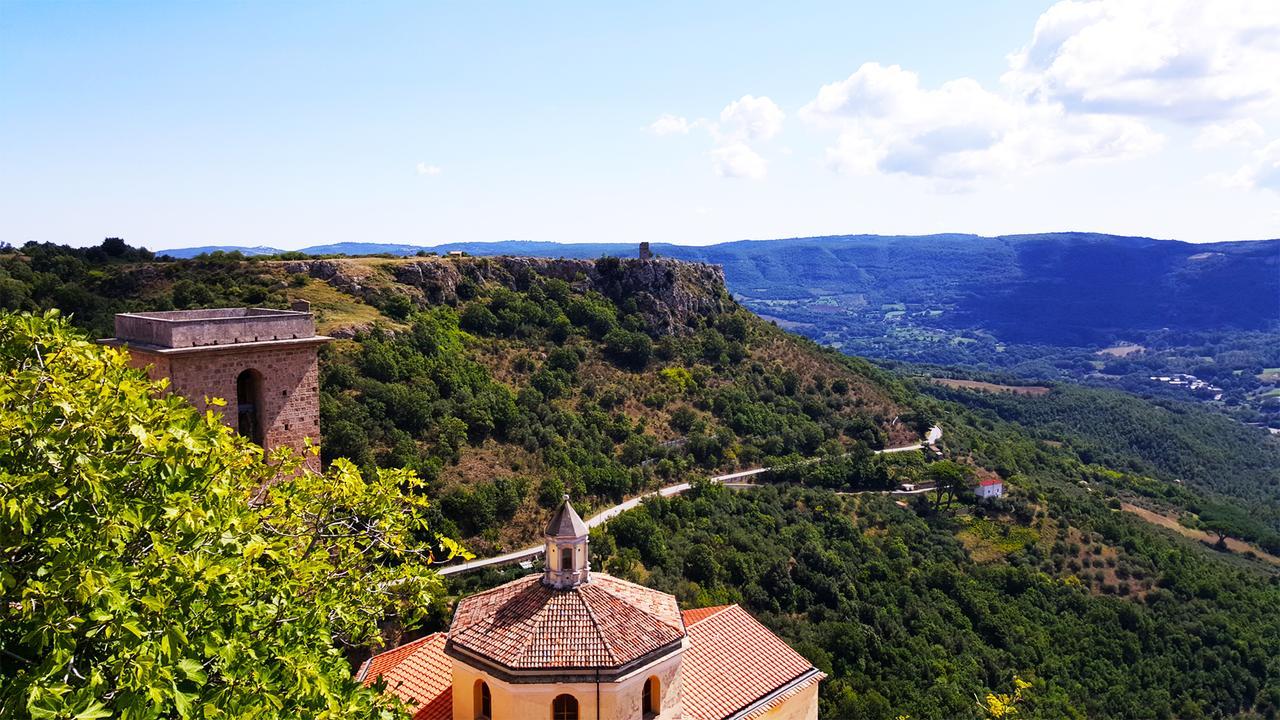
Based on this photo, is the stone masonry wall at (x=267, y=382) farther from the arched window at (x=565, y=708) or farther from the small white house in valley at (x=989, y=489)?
the small white house in valley at (x=989, y=489)

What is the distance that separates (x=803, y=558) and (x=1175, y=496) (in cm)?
5567

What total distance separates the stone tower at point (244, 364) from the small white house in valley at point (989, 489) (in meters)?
51.7

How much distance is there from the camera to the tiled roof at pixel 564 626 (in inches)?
614

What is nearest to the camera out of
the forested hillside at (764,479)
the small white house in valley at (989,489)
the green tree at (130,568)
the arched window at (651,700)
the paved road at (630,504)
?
the green tree at (130,568)

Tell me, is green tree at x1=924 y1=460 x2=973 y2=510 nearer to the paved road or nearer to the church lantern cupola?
the paved road

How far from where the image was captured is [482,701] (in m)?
16.4

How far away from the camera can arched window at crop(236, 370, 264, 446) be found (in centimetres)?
2061

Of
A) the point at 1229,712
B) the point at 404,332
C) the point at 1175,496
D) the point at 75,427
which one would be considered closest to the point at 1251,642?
the point at 1229,712

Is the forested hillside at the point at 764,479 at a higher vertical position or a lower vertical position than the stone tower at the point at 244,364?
lower

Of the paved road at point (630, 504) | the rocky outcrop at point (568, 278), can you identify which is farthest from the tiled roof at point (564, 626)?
the rocky outcrop at point (568, 278)

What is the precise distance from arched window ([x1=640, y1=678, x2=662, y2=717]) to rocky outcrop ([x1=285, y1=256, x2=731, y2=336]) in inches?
1812

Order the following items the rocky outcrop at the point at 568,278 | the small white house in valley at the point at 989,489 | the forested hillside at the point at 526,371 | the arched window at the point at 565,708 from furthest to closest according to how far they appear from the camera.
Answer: the small white house in valley at the point at 989,489, the rocky outcrop at the point at 568,278, the forested hillside at the point at 526,371, the arched window at the point at 565,708

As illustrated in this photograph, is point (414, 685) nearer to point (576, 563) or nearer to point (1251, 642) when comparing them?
point (576, 563)

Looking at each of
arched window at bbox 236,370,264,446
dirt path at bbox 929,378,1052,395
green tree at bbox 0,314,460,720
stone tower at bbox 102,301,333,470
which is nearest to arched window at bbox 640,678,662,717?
green tree at bbox 0,314,460,720
